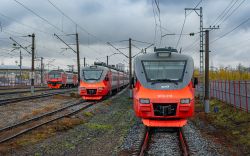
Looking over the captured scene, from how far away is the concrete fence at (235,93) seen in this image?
52.0 feet

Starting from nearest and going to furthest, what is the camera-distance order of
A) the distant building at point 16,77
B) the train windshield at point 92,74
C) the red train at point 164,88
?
the red train at point 164,88 < the train windshield at point 92,74 < the distant building at point 16,77

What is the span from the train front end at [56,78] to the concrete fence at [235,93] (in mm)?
28364

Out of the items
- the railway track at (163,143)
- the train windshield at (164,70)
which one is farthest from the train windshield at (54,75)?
the railway track at (163,143)

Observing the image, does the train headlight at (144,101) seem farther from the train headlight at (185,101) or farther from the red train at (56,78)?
the red train at (56,78)

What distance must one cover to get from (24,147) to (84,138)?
214 cm

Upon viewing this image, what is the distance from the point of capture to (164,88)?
10344 millimetres

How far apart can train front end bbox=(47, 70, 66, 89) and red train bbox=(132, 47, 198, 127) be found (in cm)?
3719

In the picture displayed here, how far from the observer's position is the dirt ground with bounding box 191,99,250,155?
9.51 meters

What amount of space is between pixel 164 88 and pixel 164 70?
101 centimetres

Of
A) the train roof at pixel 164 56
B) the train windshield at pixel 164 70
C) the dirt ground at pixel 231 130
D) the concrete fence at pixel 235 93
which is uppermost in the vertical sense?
the train roof at pixel 164 56

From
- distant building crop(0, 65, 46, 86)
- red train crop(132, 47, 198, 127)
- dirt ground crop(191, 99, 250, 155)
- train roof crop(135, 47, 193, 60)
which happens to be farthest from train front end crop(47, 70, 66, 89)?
train roof crop(135, 47, 193, 60)

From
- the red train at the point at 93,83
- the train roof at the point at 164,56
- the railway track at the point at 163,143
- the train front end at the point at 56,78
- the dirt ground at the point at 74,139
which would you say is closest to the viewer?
the railway track at the point at 163,143

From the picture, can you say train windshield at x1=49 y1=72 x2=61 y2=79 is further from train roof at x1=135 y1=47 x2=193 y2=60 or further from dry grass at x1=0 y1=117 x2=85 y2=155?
train roof at x1=135 y1=47 x2=193 y2=60

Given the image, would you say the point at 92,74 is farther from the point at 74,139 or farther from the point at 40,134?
the point at 74,139
